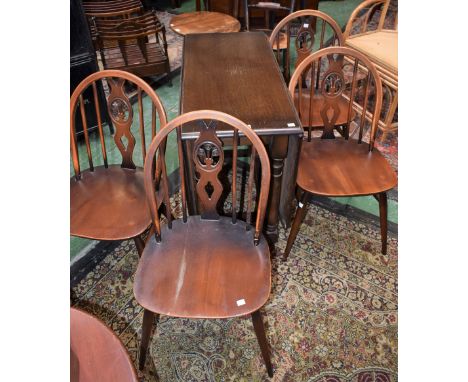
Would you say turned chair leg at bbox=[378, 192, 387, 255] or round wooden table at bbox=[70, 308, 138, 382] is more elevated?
round wooden table at bbox=[70, 308, 138, 382]

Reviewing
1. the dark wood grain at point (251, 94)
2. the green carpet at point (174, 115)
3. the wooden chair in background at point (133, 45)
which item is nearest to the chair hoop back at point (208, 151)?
the dark wood grain at point (251, 94)

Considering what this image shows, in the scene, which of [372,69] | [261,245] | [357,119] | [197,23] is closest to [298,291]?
[261,245]

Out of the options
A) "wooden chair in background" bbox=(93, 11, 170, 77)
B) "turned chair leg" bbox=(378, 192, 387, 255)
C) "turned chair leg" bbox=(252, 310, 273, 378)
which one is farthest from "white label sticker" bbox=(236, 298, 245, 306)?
"wooden chair in background" bbox=(93, 11, 170, 77)

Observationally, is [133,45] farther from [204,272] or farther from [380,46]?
[204,272]

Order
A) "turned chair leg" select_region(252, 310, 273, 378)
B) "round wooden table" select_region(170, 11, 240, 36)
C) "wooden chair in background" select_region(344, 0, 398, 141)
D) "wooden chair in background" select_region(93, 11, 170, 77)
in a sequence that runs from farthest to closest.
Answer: "round wooden table" select_region(170, 11, 240, 36)
"wooden chair in background" select_region(93, 11, 170, 77)
"wooden chair in background" select_region(344, 0, 398, 141)
"turned chair leg" select_region(252, 310, 273, 378)

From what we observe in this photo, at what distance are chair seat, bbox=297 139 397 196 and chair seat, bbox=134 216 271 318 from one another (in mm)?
412

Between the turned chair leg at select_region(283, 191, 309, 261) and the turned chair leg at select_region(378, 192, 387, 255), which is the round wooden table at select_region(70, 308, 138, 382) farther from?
the turned chair leg at select_region(378, 192, 387, 255)

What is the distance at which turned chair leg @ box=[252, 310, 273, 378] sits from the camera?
4.10 feet

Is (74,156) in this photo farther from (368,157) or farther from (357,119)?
(357,119)

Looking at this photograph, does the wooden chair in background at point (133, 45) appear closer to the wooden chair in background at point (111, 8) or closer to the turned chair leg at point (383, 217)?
the wooden chair in background at point (111, 8)

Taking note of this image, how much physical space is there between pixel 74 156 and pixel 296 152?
893 millimetres

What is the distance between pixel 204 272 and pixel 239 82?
2.92ft

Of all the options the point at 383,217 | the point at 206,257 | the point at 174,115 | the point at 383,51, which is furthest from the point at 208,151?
the point at 383,51

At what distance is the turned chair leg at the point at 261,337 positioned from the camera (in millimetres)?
1250
